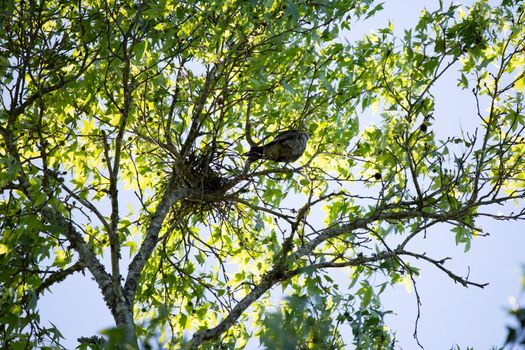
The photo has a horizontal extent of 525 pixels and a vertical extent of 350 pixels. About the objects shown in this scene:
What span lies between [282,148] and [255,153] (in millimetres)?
289

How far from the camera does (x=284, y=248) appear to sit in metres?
4.61

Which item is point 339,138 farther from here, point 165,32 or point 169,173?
point 165,32

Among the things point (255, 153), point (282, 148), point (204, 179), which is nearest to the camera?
point (204, 179)

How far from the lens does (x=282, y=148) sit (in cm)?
611

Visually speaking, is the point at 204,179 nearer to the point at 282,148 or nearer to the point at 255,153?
the point at 255,153

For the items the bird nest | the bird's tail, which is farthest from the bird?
the bird nest

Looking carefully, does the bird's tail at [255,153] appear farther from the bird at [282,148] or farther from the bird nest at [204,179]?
the bird nest at [204,179]

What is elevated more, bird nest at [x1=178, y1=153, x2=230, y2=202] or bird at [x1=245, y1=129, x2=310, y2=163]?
bird at [x1=245, y1=129, x2=310, y2=163]

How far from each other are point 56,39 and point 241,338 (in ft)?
10.00

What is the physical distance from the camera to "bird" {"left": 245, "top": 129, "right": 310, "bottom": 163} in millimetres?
5988

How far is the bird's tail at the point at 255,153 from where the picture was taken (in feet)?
19.7

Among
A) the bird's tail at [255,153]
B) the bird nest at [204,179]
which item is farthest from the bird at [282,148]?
the bird nest at [204,179]

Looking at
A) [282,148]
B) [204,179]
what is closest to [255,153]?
[282,148]

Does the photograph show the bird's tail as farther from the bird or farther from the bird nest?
the bird nest
